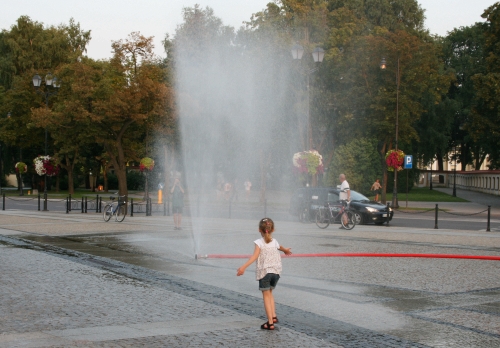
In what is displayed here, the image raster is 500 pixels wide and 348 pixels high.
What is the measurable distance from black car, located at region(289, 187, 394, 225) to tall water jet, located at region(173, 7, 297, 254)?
15.3ft

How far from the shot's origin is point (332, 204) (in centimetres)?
2844

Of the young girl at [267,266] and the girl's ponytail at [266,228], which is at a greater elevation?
the girl's ponytail at [266,228]

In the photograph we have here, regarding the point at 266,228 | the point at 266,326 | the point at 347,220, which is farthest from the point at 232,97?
the point at 266,326

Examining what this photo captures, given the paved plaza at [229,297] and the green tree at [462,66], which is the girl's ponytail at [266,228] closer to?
the paved plaza at [229,297]

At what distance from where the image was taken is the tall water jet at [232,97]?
1246 inches

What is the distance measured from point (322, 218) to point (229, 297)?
1568 centimetres

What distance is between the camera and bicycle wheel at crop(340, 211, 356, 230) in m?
24.5

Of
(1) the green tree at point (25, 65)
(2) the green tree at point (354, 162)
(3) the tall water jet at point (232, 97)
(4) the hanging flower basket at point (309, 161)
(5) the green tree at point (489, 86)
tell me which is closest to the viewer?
(3) the tall water jet at point (232, 97)

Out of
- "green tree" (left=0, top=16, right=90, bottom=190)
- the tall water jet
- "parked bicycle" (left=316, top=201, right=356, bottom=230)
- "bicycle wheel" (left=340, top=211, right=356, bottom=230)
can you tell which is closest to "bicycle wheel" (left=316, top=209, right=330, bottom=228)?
"parked bicycle" (left=316, top=201, right=356, bottom=230)

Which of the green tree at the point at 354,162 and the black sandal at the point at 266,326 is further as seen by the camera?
the green tree at the point at 354,162

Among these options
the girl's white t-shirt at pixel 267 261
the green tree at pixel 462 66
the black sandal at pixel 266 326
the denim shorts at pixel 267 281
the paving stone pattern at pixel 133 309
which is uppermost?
the green tree at pixel 462 66

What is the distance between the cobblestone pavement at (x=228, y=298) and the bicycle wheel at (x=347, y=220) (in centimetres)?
609

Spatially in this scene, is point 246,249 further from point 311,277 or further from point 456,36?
point 456,36

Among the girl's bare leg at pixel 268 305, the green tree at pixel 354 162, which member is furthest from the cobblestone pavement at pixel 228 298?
the green tree at pixel 354 162
